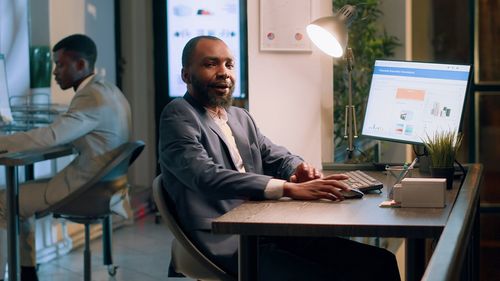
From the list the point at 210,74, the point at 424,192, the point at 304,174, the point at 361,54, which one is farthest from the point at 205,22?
the point at 424,192

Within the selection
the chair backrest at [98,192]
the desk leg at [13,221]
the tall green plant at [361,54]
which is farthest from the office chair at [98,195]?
the tall green plant at [361,54]

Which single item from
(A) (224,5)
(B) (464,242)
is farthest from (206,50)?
(A) (224,5)

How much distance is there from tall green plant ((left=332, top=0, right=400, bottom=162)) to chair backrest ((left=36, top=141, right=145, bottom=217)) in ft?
4.99

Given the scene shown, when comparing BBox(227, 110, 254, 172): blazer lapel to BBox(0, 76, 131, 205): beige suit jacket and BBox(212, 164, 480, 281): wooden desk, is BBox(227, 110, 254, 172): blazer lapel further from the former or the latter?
BBox(0, 76, 131, 205): beige suit jacket

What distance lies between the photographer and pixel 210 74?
11.2ft

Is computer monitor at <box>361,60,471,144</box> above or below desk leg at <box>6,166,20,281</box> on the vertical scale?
above

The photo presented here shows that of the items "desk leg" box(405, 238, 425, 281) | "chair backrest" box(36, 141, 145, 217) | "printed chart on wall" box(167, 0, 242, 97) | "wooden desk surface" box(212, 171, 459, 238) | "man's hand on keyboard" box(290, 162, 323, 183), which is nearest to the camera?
"wooden desk surface" box(212, 171, 459, 238)

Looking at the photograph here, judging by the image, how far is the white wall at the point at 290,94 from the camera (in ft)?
14.3

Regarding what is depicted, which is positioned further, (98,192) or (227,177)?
(98,192)

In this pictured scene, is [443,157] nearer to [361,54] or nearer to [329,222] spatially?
[329,222]

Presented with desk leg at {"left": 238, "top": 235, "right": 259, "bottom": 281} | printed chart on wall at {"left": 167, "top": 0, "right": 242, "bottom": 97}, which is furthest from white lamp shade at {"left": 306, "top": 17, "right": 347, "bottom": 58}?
printed chart on wall at {"left": 167, "top": 0, "right": 242, "bottom": 97}

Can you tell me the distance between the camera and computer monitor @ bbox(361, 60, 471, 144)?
140 inches

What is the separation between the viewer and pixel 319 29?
3758 millimetres

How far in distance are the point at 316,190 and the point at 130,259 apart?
3110mm
